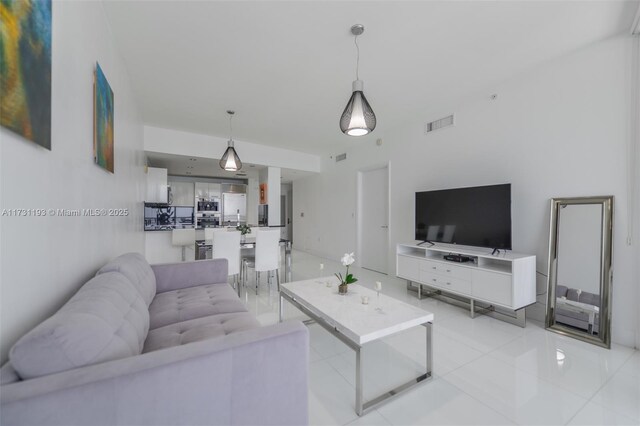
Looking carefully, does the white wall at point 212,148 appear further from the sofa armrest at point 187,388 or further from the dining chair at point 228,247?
the sofa armrest at point 187,388

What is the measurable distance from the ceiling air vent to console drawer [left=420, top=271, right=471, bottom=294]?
7.40 ft

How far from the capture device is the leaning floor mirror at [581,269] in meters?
2.51

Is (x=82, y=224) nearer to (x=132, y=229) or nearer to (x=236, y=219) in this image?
(x=132, y=229)

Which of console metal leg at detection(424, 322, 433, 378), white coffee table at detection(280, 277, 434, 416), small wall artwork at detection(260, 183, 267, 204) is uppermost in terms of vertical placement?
small wall artwork at detection(260, 183, 267, 204)

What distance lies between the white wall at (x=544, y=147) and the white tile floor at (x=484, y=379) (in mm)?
750

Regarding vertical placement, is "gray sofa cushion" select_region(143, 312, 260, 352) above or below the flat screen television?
below

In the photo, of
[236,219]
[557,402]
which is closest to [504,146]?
[557,402]

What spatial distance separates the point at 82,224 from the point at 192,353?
132 cm

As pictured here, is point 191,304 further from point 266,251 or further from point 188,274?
point 266,251

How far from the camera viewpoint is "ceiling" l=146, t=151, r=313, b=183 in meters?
5.61

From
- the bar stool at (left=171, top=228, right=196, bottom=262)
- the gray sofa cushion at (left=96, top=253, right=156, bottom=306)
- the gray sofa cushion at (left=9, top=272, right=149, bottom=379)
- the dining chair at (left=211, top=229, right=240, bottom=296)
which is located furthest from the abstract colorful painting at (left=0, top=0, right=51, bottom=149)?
the bar stool at (left=171, top=228, right=196, bottom=262)

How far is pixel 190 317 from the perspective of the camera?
1.89 m

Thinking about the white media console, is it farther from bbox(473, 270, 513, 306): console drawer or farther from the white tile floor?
the white tile floor

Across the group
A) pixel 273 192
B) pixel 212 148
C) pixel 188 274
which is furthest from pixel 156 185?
pixel 188 274
